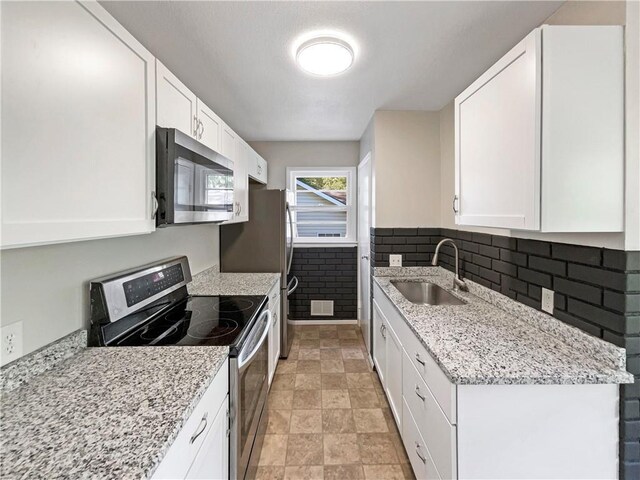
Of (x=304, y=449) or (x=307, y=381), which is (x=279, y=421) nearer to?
(x=304, y=449)

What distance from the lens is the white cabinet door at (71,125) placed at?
2.36 ft

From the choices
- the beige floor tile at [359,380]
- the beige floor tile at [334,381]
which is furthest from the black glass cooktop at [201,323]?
the beige floor tile at [359,380]

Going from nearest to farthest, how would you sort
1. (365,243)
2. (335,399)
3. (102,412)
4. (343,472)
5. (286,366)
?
1. (102,412)
2. (343,472)
3. (335,399)
4. (286,366)
5. (365,243)

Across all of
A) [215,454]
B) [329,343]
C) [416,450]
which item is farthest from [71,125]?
[329,343]

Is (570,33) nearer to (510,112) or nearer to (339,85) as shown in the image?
(510,112)

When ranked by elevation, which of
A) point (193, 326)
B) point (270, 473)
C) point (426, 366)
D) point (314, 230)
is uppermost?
point (314, 230)

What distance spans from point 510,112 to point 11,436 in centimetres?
191

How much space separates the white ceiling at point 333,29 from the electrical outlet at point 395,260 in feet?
4.32

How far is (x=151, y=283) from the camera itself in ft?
5.58

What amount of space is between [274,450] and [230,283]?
4.07 ft

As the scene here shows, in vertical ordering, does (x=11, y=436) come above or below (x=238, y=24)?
below

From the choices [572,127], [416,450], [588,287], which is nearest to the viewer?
[572,127]

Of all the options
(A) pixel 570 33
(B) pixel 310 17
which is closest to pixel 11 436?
(B) pixel 310 17

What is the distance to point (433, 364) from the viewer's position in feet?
4.19
